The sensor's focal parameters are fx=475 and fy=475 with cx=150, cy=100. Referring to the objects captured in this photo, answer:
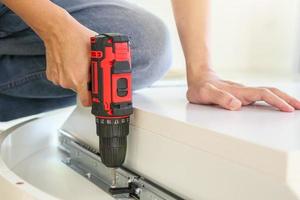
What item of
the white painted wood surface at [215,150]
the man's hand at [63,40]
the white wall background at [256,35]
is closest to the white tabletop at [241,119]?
the white painted wood surface at [215,150]

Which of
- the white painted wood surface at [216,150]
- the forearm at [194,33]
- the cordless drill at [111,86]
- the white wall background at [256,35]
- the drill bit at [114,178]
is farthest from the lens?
the white wall background at [256,35]

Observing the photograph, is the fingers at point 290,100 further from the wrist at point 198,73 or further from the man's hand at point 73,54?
the man's hand at point 73,54

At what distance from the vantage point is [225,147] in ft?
1.87

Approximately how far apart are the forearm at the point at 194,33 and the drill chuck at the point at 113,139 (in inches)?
9.6

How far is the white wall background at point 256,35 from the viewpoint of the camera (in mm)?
2395

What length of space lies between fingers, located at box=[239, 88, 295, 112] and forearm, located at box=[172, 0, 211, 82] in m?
0.16

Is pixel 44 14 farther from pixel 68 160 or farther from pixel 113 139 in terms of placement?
pixel 68 160

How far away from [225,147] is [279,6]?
2216mm

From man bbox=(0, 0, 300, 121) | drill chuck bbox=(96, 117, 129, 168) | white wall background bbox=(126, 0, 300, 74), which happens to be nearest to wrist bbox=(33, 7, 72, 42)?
man bbox=(0, 0, 300, 121)

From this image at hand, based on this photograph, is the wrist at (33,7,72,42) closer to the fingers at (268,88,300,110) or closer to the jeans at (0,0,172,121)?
the jeans at (0,0,172,121)

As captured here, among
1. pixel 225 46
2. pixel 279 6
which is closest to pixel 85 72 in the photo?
pixel 225 46

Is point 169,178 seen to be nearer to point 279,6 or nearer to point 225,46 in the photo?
point 225,46

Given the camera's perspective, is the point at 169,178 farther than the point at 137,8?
No

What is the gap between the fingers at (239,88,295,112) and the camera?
2.39 ft
